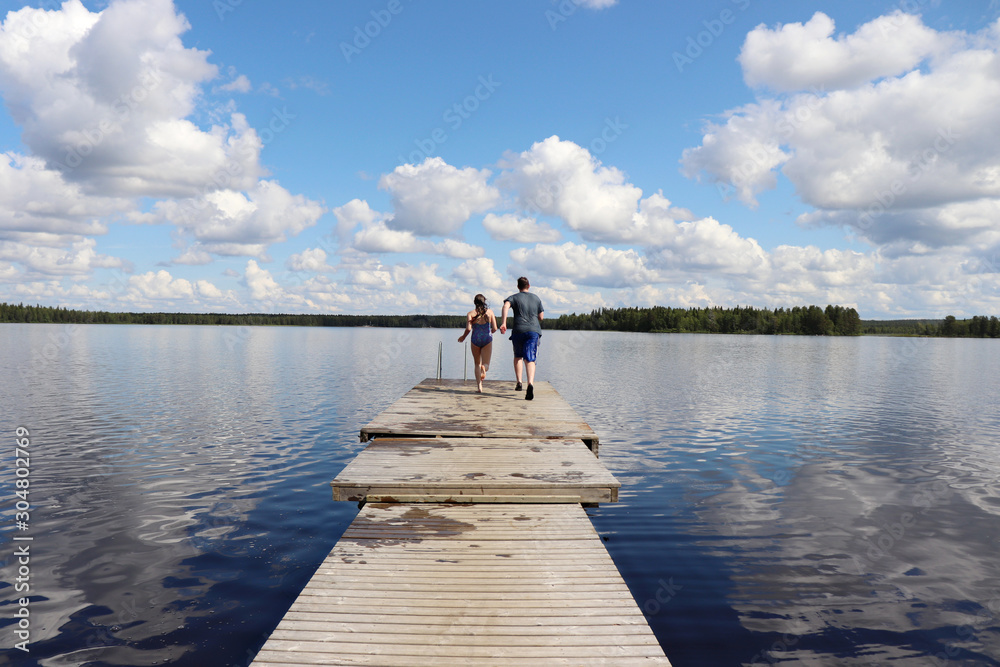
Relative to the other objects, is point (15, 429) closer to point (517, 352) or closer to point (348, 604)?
point (517, 352)

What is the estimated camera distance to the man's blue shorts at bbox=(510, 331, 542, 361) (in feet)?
47.2

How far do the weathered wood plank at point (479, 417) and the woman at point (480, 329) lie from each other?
3.87ft

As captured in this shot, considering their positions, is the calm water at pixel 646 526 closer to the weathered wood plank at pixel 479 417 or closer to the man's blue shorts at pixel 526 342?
the weathered wood plank at pixel 479 417

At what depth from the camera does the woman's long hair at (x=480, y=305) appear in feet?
48.6

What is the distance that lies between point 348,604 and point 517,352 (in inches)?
442

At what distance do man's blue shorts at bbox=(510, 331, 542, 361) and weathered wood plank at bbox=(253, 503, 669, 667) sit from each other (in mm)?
8067

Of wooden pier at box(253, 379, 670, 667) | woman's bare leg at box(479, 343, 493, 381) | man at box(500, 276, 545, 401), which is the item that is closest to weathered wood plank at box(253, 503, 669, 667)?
wooden pier at box(253, 379, 670, 667)

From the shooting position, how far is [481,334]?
15.5 meters

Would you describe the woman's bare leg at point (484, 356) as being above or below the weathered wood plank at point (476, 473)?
above

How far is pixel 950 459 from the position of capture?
15312mm

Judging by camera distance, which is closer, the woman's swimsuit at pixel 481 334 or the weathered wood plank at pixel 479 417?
the weathered wood plank at pixel 479 417

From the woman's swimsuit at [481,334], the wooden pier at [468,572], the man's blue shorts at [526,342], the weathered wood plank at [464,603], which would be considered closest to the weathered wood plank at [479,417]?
the wooden pier at [468,572]

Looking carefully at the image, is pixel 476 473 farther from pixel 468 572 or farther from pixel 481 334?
pixel 481 334

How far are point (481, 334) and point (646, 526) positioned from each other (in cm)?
736
